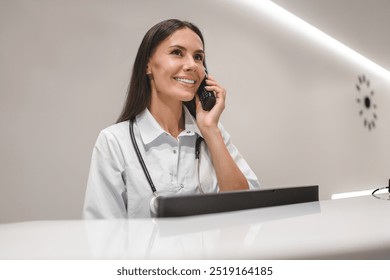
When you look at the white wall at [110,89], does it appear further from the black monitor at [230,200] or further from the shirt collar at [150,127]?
the black monitor at [230,200]

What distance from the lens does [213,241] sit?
354 millimetres

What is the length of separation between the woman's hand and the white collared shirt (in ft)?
0.20

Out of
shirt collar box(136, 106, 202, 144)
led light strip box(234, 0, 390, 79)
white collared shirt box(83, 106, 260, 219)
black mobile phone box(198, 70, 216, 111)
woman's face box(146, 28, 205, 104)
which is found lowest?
white collared shirt box(83, 106, 260, 219)

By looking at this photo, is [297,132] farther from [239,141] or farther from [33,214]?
[33,214]

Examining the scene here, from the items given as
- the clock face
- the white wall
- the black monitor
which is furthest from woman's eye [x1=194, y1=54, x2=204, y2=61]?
the clock face

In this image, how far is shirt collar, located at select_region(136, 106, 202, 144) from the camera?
139cm

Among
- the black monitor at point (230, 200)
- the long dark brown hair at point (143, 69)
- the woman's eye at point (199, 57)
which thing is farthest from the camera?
the woman's eye at point (199, 57)

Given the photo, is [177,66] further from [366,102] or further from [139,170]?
[366,102]

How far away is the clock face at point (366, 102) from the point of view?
4.23 m

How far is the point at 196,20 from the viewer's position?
2396 mm

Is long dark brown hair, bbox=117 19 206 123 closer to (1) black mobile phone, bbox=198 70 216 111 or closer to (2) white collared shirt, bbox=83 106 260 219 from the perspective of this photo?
(2) white collared shirt, bbox=83 106 260 219

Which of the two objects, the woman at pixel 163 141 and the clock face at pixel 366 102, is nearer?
the woman at pixel 163 141

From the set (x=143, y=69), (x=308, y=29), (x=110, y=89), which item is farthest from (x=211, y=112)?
(x=308, y=29)

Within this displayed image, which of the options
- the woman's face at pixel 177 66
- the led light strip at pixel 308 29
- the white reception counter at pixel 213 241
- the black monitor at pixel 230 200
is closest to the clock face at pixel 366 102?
the led light strip at pixel 308 29
